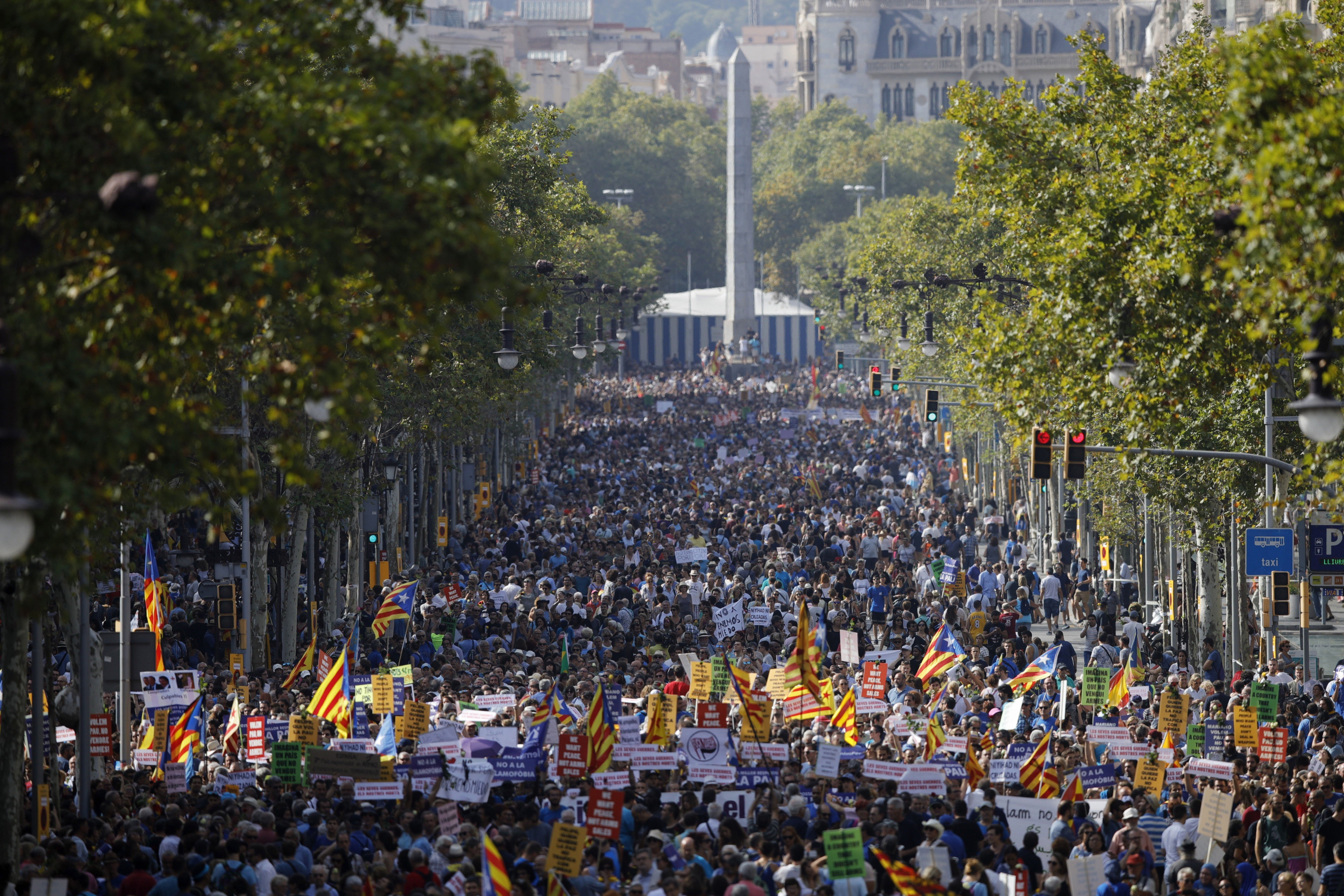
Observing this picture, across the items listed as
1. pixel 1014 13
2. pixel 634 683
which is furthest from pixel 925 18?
pixel 634 683

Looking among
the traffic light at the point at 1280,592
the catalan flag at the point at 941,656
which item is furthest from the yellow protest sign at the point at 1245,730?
the traffic light at the point at 1280,592

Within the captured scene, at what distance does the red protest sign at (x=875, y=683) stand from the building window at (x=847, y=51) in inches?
6113

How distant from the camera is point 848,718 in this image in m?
18.9

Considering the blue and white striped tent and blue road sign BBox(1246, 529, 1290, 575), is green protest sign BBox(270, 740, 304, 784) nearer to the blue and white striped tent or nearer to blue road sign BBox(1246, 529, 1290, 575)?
blue road sign BBox(1246, 529, 1290, 575)

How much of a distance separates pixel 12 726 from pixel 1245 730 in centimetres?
1152

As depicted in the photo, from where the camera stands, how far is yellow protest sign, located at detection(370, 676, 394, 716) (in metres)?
19.3

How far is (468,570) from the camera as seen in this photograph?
35.7 m

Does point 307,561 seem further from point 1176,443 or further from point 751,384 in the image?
point 751,384

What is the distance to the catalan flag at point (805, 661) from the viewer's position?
1905 centimetres

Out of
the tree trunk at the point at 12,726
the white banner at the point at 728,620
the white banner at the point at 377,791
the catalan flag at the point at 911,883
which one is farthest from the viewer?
the white banner at the point at 728,620

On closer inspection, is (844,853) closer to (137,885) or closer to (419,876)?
(419,876)

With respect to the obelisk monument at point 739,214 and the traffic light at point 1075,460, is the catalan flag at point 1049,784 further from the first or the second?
the obelisk monument at point 739,214

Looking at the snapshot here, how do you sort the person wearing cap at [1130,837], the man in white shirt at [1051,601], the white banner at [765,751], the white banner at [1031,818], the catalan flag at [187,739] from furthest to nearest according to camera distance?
1. the man in white shirt at [1051,601]
2. the catalan flag at [187,739]
3. the white banner at [765,751]
4. the white banner at [1031,818]
5. the person wearing cap at [1130,837]

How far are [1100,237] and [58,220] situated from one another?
1150 cm
